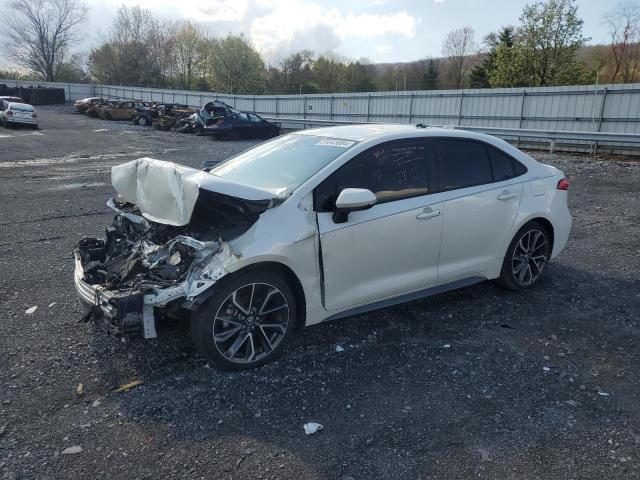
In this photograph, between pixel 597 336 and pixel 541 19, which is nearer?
pixel 597 336

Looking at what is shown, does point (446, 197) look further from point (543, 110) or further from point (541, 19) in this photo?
point (541, 19)

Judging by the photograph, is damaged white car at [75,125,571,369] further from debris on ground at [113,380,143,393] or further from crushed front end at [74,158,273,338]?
debris on ground at [113,380,143,393]

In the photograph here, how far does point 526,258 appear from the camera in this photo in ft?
17.4

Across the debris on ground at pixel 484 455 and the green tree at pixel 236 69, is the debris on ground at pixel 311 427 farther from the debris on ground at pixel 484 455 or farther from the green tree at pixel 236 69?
the green tree at pixel 236 69

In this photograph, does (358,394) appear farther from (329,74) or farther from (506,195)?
(329,74)

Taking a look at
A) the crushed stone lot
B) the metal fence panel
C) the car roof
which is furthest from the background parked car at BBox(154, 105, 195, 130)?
the car roof

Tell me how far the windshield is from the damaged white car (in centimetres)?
2

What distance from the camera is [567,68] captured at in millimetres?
33094

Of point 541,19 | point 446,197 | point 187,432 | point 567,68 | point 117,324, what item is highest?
point 541,19

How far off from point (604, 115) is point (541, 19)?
17.4 metres

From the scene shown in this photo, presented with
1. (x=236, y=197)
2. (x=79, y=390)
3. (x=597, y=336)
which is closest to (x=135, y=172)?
(x=236, y=197)

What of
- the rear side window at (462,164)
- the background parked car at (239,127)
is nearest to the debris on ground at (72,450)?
the rear side window at (462,164)

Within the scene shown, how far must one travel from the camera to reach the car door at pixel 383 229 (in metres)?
3.92

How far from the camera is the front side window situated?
13.0 ft
